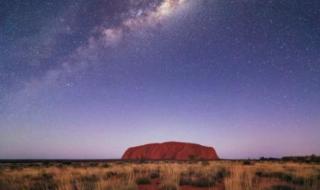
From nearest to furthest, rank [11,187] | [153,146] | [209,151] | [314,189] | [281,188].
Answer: [314,189], [281,188], [11,187], [209,151], [153,146]

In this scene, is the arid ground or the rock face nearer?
the arid ground

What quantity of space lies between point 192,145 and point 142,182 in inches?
4980

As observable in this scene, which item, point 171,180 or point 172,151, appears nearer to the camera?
point 171,180

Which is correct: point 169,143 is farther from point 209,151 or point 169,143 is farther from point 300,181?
point 300,181

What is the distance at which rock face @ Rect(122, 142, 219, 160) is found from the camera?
124 metres

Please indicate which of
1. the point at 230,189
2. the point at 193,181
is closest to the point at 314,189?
the point at 230,189

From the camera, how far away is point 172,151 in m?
129

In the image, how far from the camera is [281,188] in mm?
7863

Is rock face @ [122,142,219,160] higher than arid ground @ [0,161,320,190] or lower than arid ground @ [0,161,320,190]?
lower

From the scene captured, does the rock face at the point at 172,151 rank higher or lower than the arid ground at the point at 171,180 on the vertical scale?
lower

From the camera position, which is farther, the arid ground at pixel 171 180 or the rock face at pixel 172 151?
the rock face at pixel 172 151

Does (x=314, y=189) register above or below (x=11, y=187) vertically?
above

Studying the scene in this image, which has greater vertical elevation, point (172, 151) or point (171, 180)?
point (171, 180)

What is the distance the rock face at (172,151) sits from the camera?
123812 mm
